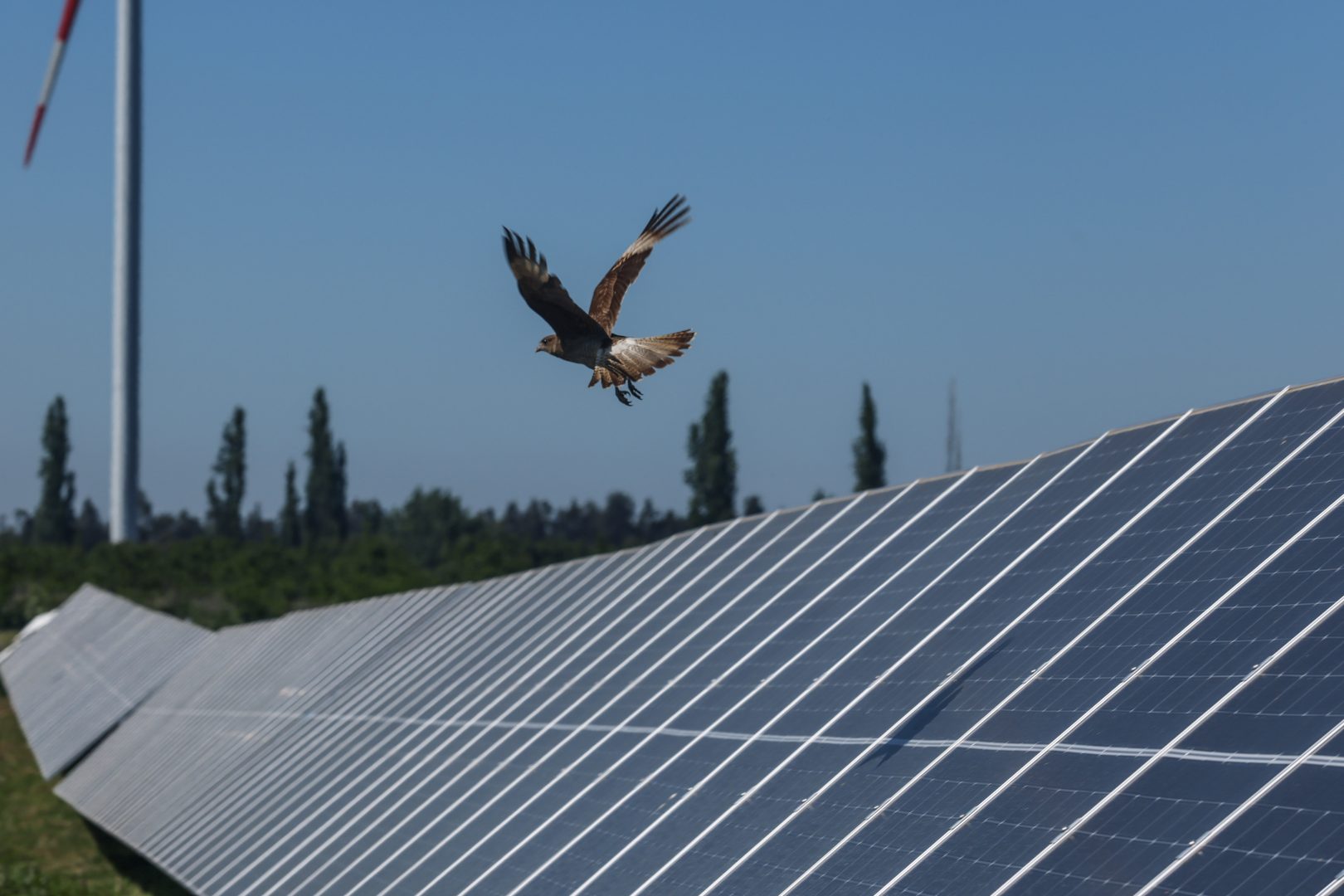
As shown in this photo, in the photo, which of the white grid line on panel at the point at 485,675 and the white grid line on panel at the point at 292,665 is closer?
the white grid line on panel at the point at 485,675

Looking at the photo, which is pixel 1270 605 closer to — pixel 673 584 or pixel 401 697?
pixel 673 584

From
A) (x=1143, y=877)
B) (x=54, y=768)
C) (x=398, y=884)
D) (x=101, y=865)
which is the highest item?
(x=1143, y=877)

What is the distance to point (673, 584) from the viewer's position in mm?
24281

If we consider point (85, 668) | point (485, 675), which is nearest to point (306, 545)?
point (85, 668)

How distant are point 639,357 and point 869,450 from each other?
82762 millimetres

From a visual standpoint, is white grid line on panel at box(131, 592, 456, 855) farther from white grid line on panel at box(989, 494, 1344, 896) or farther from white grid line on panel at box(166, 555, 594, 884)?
white grid line on panel at box(989, 494, 1344, 896)

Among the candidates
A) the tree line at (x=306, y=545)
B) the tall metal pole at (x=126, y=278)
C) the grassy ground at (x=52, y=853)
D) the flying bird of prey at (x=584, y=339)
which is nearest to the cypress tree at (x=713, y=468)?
the tree line at (x=306, y=545)

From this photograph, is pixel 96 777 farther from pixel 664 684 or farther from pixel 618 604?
pixel 664 684

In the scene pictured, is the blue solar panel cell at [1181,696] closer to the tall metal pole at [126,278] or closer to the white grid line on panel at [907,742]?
the white grid line on panel at [907,742]

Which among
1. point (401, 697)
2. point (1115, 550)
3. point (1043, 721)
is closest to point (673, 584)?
point (401, 697)

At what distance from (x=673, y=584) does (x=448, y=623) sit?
8333mm

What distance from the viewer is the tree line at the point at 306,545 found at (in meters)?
77.4

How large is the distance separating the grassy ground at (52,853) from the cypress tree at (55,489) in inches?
2954

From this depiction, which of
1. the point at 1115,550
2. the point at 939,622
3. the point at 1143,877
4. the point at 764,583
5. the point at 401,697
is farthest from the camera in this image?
the point at 401,697
